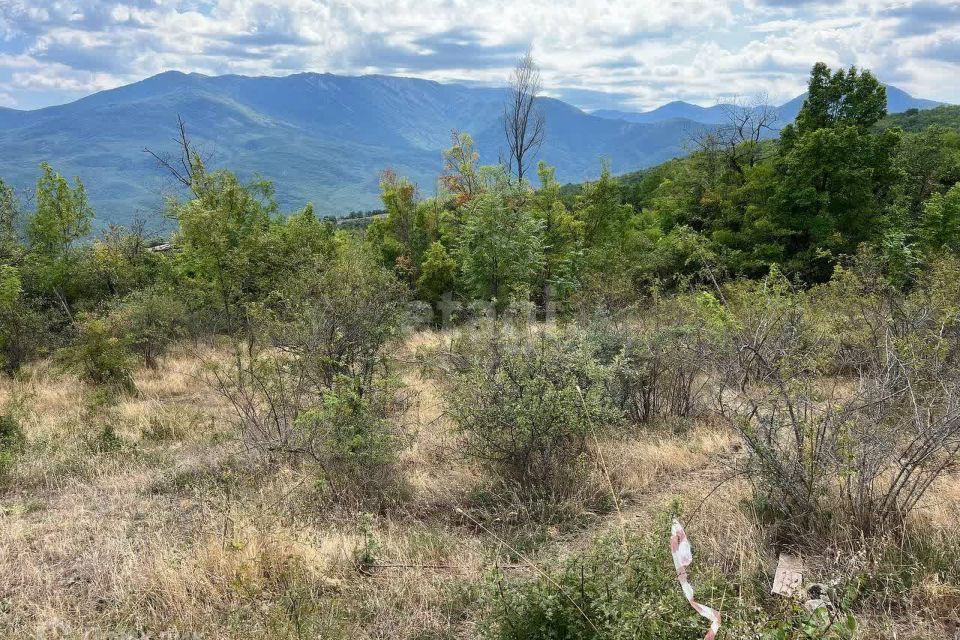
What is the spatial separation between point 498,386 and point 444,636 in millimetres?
2365

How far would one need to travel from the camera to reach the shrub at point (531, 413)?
5.05m

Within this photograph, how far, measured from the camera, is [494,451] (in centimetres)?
531

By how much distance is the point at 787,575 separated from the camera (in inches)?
132

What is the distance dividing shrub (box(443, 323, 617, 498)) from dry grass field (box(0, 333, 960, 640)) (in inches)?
13.7

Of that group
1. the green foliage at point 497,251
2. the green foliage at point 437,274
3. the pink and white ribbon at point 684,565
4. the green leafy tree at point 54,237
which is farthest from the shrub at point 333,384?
the green leafy tree at point 54,237

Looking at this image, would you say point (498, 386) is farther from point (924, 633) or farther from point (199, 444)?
point (199, 444)

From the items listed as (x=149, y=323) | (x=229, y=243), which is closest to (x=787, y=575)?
(x=229, y=243)

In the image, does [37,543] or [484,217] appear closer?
[37,543]

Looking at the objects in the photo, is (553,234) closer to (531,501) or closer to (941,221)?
(941,221)

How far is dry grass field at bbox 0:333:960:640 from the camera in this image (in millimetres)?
3371

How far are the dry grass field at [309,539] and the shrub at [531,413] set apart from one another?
1.14ft

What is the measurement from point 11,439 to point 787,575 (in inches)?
381

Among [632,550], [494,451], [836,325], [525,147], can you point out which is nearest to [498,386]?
[494,451]

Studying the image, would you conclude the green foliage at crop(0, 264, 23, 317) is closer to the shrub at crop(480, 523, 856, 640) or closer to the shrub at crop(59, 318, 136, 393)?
the shrub at crop(59, 318, 136, 393)
